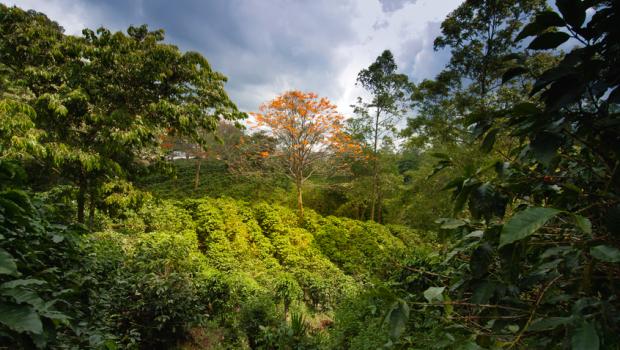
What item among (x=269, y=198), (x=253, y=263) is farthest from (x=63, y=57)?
(x=269, y=198)

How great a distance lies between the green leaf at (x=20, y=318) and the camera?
555 millimetres

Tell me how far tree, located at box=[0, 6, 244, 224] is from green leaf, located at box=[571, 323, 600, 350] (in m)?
4.99

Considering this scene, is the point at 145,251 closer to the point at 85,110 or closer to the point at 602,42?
the point at 85,110

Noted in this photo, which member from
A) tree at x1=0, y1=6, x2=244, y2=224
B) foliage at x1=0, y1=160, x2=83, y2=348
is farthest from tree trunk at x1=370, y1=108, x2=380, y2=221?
foliage at x1=0, y1=160, x2=83, y2=348

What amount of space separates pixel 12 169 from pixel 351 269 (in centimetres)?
899

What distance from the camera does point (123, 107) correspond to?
509 centimetres

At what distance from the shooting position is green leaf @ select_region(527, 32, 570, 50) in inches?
27.4

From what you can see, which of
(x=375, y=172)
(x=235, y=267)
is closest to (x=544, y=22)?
(x=235, y=267)

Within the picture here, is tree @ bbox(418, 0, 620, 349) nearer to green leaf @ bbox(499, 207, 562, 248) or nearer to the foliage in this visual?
green leaf @ bbox(499, 207, 562, 248)

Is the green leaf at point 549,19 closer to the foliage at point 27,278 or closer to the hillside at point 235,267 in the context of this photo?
the hillside at point 235,267

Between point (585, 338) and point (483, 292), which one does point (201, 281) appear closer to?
point (483, 292)

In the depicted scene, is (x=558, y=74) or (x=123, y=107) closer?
(x=558, y=74)

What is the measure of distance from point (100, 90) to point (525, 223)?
6.14 meters

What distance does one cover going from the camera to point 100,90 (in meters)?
4.98
